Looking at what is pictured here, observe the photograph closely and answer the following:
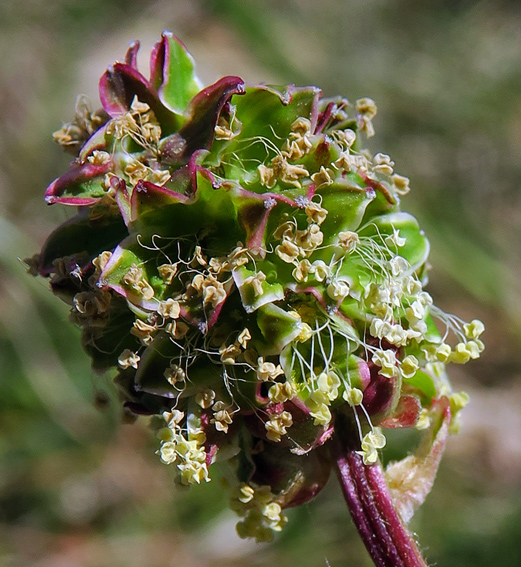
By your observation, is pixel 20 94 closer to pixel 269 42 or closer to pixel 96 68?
pixel 96 68

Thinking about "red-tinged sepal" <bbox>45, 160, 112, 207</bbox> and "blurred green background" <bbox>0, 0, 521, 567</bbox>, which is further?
"blurred green background" <bbox>0, 0, 521, 567</bbox>

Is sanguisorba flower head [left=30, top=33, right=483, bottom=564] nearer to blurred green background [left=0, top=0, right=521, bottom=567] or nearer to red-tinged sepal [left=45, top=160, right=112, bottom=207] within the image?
red-tinged sepal [left=45, top=160, right=112, bottom=207]

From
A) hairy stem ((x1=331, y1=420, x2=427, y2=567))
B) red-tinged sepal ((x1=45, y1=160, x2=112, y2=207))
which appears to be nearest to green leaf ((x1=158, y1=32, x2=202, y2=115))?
red-tinged sepal ((x1=45, y1=160, x2=112, y2=207))

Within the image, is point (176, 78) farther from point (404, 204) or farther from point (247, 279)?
point (404, 204)

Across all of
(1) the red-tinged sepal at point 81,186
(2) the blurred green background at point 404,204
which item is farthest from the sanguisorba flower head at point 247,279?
(2) the blurred green background at point 404,204

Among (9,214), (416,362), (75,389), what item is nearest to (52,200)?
(416,362)

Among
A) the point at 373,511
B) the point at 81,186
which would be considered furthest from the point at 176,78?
the point at 373,511
